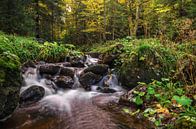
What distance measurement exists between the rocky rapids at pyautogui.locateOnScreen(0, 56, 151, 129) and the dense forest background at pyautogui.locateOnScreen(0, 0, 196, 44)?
5.31 meters

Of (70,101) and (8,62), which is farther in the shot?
(70,101)

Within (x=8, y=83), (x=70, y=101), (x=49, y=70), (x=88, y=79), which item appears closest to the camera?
(x=8, y=83)

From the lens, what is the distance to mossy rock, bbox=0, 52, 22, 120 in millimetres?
4855

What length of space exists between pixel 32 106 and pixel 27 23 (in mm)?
9204

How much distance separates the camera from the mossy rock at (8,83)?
Result: 15.9 ft

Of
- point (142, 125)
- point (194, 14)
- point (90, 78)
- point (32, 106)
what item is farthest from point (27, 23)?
point (142, 125)

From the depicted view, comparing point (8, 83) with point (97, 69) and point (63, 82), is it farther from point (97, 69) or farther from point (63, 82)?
point (97, 69)

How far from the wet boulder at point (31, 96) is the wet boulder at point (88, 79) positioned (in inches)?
77.0

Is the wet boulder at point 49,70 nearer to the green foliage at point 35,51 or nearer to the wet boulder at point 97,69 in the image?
the wet boulder at point 97,69

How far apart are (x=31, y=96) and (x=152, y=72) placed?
456cm

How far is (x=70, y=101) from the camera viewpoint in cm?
714

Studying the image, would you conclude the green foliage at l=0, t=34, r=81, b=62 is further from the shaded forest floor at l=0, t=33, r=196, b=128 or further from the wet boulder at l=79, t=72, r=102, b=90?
the wet boulder at l=79, t=72, r=102, b=90

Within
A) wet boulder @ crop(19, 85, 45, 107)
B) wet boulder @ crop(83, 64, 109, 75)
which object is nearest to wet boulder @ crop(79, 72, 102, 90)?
wet boulder @ crop(83, 64, 109, 75)

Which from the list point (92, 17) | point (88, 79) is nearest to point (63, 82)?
point (88, 79)
